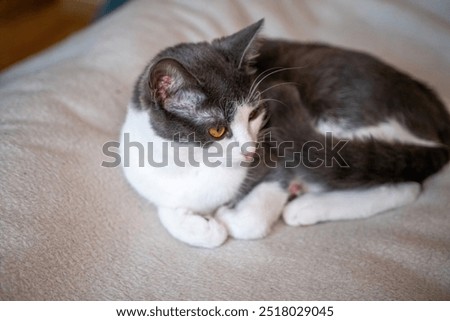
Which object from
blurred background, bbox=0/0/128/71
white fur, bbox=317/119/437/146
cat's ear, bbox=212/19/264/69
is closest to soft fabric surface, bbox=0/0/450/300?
white fur, bbox=317/119/437/146

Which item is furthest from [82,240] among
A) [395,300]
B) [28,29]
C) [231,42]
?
[28,29]

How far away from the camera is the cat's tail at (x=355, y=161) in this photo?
1067 mm

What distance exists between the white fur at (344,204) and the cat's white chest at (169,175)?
18 cm

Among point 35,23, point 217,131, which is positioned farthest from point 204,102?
point 35,23

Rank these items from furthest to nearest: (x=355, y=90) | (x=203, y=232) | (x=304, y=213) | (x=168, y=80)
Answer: (x=355, y=90), (x=304, y=213), (x=203, y=232), (x=168, y=80)

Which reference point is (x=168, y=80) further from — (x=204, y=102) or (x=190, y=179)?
(x=190, y=179)

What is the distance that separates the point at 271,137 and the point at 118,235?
49 centimetres

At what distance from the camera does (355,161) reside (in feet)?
3.52

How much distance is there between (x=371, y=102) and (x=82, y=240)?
0.89 meters

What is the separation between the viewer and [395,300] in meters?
0.88

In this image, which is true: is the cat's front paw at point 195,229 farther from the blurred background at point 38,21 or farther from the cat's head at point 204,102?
the blurred background at point 38,21

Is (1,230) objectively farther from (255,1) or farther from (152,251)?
(255,1)

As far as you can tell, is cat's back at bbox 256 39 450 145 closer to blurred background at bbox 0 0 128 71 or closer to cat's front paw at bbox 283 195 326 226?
cat's front paw at bbox 283 195 326 226

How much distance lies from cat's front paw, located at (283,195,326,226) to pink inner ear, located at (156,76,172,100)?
0.48 m
